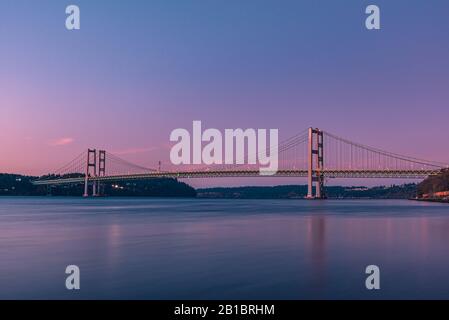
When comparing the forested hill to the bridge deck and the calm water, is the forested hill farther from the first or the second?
the calm water

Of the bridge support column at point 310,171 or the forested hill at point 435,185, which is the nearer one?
the bridge support column at point 310,171

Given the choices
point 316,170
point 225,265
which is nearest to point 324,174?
point 316,170

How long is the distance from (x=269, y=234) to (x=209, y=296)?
12084 millimetres

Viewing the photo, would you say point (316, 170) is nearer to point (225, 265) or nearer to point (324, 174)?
point (324, 174)

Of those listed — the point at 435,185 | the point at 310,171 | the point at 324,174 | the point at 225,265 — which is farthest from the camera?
the point at 435,185

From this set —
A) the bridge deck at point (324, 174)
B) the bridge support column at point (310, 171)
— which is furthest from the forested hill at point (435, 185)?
the bridge support column at point (310, 171)

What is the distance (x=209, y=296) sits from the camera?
796 centimetres

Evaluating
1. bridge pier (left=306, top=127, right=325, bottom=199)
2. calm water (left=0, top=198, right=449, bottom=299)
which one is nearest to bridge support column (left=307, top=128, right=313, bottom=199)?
bridge pier (left=306, top=127, right=325, bottom=199)

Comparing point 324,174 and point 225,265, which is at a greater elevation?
point 324,174

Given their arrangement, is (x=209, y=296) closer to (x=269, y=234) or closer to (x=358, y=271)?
(x=358, y=271)

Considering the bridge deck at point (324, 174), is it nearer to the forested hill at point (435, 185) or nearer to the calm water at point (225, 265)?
the forested hill at point (435, 185)

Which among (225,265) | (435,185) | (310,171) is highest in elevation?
(310,171)

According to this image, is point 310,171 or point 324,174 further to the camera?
point 324,174
